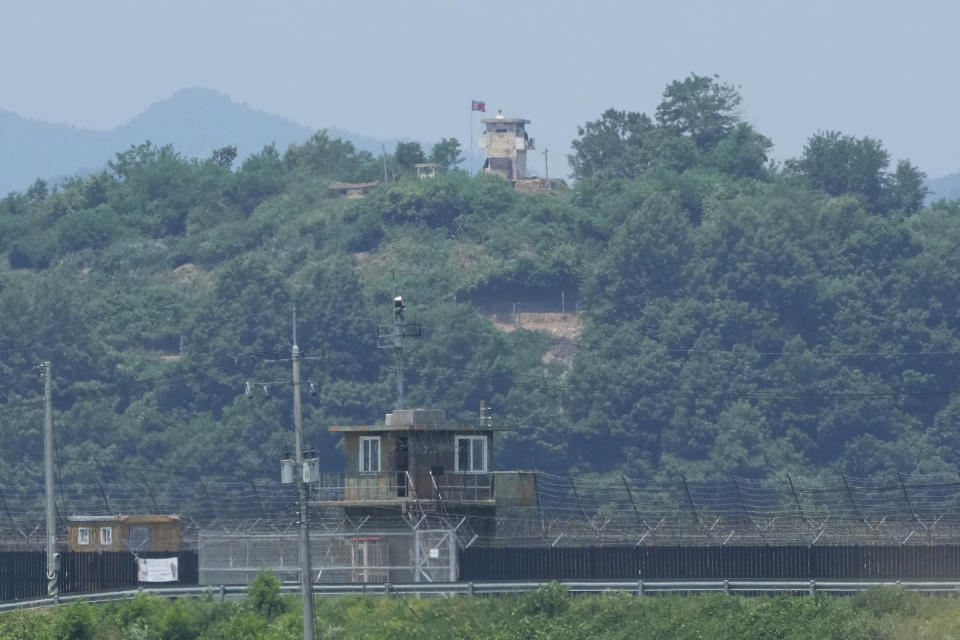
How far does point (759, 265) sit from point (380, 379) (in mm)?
33884

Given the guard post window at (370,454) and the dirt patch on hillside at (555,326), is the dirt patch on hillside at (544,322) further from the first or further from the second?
the guard post window at (370,454)

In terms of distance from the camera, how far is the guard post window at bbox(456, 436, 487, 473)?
3000 inches

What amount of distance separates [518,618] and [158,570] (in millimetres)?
14184

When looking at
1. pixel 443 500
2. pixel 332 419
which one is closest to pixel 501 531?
pixel 443 500

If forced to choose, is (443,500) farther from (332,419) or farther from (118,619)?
(332,419)

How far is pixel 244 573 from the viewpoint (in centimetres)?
7075

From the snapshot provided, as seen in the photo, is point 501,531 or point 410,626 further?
point 501,531

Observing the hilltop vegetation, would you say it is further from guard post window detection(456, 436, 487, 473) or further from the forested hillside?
the forested hillside

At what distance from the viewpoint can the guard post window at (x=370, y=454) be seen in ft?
251

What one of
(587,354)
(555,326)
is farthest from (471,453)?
(555,326)

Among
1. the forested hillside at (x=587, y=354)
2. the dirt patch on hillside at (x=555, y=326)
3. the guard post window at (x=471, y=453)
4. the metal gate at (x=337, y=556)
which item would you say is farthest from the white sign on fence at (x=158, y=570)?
the dirt patch on hillside at (x=555, y=326)

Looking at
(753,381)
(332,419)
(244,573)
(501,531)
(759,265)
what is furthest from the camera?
(759,265)

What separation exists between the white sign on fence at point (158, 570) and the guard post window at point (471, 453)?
9.53 meters

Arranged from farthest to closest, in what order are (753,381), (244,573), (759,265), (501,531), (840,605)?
(759,265) < (753,381) < (501,531) < (244,573) < (840,605)
